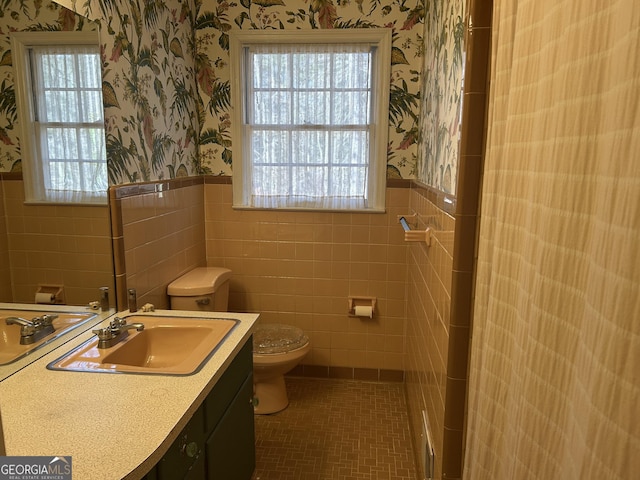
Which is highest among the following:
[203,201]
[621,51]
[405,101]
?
[405,101]

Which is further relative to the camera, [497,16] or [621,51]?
[497,16]

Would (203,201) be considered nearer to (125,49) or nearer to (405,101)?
(125,49)

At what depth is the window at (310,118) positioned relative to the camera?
2.76 meters

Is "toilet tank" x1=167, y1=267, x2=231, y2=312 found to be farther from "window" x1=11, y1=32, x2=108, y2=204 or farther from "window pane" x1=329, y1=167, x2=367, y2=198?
"window pane" x1=329, y1=167, x2=367, y2=198

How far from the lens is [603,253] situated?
644 millimetres

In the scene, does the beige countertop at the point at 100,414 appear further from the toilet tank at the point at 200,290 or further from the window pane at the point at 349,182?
the window pane at the point at 349,182

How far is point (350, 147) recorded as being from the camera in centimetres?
285

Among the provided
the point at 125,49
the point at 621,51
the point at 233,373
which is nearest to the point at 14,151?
the point at 125,49

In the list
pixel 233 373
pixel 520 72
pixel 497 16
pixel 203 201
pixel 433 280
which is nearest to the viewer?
pixel 520 72

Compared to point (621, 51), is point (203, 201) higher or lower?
lower

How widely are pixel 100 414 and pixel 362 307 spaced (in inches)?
77.1

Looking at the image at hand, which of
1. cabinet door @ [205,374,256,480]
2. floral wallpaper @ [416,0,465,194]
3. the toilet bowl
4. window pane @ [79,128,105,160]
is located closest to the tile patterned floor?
the toilet bowl

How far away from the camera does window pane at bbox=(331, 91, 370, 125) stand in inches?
110

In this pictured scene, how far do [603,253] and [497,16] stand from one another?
2.66 feet
